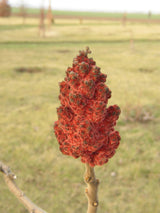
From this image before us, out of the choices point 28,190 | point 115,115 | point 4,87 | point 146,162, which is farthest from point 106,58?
point 115,115

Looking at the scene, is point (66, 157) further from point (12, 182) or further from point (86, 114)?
point (86, 114)

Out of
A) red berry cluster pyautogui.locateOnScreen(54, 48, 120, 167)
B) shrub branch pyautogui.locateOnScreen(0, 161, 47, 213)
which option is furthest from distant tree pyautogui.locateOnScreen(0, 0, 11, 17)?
red berry cluster pyautogui.locateOnScreen(54, 48, 120, 167)

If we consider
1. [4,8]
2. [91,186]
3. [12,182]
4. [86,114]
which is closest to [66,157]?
[12,182]

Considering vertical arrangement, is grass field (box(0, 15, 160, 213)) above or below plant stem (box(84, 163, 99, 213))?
below

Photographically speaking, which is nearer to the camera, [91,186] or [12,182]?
[91,186]

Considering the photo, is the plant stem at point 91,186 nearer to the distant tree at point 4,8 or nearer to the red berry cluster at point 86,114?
the red berry cluster at point 86,114

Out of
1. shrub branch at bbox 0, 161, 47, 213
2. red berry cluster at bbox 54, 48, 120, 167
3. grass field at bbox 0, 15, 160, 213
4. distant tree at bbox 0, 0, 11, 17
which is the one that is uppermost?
distant tree at bbox 0, 0, 11, 17

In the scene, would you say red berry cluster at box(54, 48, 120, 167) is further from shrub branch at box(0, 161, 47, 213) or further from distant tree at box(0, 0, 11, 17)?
distant tree at box(0, 0, 11, 17)

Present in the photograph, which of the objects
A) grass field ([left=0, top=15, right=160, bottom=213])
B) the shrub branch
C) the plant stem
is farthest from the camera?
grass field ([left=0, top=15, right=160, bottom=213])

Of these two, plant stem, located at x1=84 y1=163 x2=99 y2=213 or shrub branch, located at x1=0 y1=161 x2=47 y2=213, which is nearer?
plant stem, located at x1=84 y1=163 x2=99 y2=213
